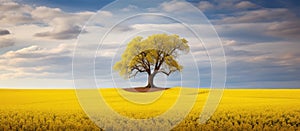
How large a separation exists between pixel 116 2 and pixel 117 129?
4969 millimetres

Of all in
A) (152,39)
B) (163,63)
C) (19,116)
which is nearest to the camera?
(19,116)

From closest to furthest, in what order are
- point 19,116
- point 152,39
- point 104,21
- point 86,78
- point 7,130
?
point 86,78 → point 104,21 → point 7,130 → point 19,116 → point 152,39

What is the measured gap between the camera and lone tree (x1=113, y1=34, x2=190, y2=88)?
2244cm

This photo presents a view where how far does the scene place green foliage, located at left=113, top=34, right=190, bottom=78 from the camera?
22.6 metres

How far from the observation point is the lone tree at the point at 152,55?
22.4 meters

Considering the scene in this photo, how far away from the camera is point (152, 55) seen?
92.4 ft

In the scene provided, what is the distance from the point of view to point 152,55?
28.2m

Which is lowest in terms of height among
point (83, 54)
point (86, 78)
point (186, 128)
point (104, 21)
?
point (186, 128)

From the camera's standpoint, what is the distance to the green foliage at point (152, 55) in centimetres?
2258

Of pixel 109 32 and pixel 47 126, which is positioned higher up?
pixel 109 32

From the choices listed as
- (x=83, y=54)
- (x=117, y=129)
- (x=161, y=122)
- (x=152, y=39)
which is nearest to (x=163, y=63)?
(x=152, y=39)

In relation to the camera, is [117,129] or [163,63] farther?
[163,63]

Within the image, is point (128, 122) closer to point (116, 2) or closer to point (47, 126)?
point (47, 126)

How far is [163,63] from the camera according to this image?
2698 centimetres
